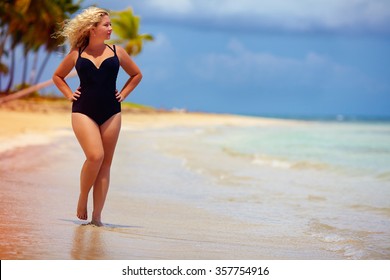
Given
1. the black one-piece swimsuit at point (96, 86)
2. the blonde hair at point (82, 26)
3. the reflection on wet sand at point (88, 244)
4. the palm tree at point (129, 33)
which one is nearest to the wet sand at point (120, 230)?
the reflection on wet sand at point (88, 244)

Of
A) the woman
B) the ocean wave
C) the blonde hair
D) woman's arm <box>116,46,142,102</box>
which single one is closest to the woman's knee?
the woman

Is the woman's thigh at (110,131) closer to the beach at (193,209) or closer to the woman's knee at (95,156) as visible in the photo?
Result: the woman's knee at (95,156)

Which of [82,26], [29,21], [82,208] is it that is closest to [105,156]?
[82,208]

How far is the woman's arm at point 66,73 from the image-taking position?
3.92 meters

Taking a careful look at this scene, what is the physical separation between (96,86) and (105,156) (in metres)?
0.42

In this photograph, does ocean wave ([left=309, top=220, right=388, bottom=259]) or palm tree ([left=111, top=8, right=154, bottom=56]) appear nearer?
ocean wave ([left=309, top=220, right=388, bottom=259])

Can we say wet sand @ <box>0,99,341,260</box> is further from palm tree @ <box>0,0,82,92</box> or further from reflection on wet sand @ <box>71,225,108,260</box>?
palm tree @ <box>0,0,82,92</box>

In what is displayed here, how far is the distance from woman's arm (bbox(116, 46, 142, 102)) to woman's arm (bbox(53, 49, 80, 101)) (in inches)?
8.9

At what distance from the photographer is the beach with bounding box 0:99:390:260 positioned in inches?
148

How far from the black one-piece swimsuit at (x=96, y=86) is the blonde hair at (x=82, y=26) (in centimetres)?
10

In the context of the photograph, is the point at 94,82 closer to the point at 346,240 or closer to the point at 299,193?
the point at 346,240

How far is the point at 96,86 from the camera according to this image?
385 cm
